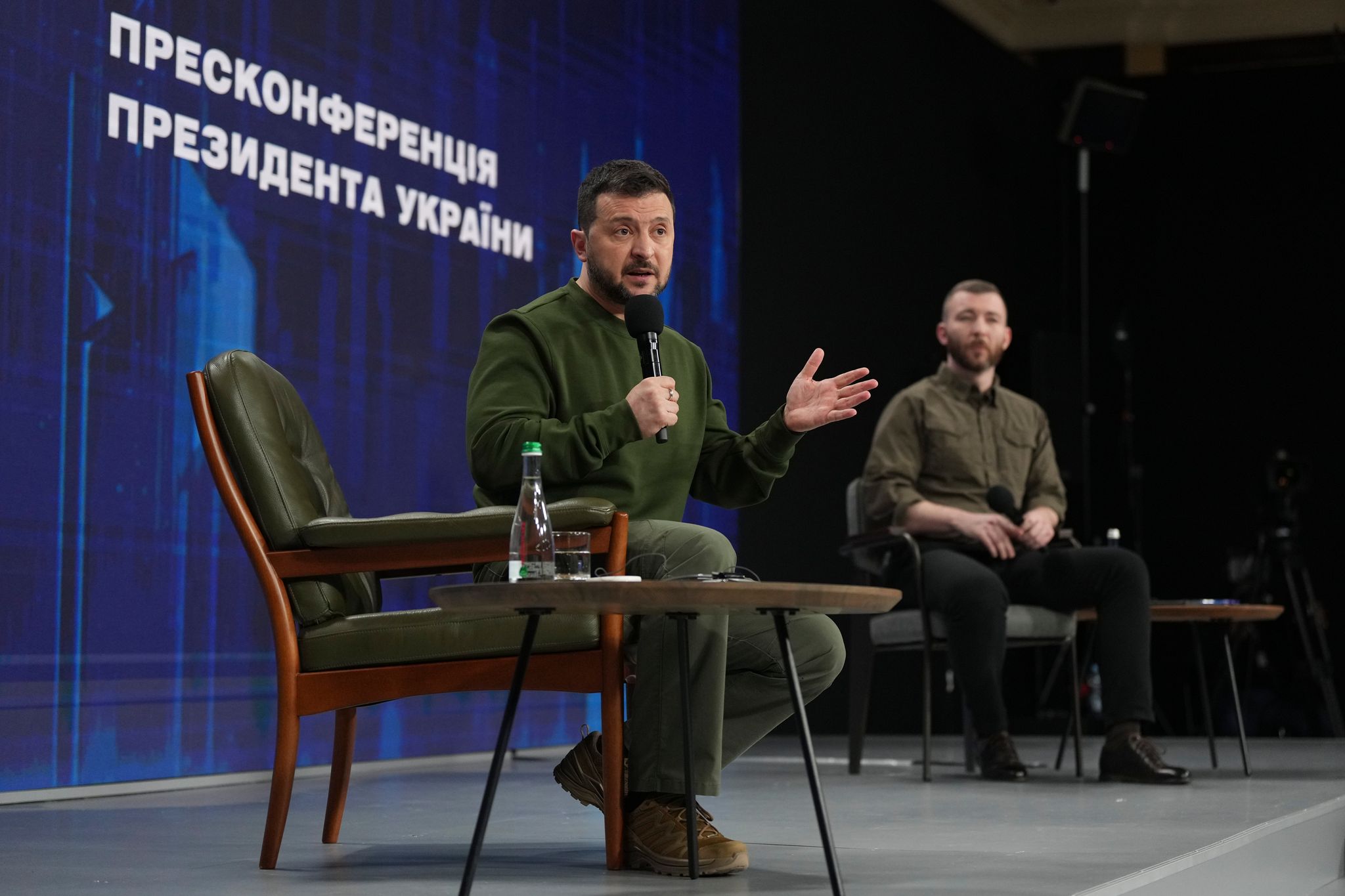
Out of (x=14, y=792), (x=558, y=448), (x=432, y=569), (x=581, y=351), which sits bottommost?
(x=14, y=792)

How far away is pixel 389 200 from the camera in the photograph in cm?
480

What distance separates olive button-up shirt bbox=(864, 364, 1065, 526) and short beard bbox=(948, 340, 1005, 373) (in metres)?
0.04

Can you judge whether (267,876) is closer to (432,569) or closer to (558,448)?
(432,569)

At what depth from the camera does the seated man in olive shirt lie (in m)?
4.12

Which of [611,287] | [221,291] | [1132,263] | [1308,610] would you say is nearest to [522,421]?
[611,287]

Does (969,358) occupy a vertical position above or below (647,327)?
above

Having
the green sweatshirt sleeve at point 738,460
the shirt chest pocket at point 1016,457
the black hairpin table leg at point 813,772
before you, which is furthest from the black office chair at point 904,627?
the black hairpin table leg at point 813,772

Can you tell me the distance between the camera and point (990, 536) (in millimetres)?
4273

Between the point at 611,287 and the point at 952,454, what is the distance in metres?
2.02

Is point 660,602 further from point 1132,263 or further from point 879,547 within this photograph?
point 1132,263

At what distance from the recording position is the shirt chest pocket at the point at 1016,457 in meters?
4.59

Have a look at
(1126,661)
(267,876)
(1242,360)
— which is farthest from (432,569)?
(1242,360)

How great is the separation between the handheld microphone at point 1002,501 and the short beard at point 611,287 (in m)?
1.81

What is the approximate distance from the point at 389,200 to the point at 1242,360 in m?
5.22
